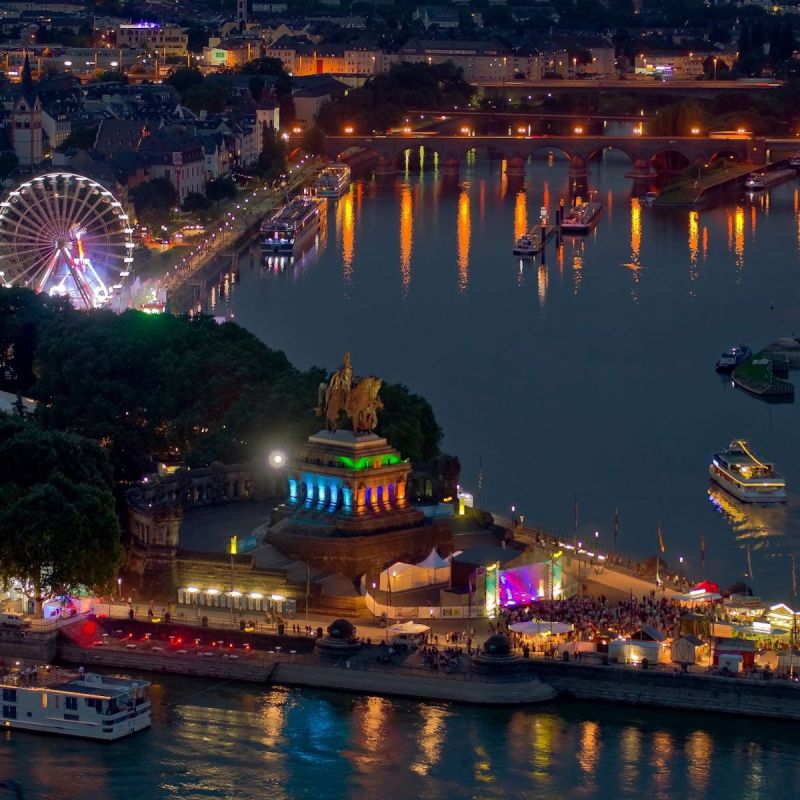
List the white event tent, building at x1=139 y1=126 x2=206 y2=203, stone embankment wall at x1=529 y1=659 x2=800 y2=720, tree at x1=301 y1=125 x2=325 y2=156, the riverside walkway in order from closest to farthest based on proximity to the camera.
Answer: stone embankment wall at x1=529 y1=659 x2=800 y2=720 < the white event tent < the riverside walkway < building at x1=139 y1=126 x2=206 y2=203 < tree at x1=301 y1=125 x2=325 y2=156

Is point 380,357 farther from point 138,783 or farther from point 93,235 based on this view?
point 138,783

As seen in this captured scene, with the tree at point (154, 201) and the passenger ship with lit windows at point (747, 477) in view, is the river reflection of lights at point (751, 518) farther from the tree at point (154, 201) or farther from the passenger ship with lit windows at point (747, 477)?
the tree at point (154, 201)

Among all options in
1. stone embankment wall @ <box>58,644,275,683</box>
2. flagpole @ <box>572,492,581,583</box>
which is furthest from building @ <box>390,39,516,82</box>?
stone embankment wall @ <box>58,644,275,683</box>

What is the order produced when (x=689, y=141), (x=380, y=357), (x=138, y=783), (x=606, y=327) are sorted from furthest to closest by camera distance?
(x=689, y=141) < (x=606, y=327) < (x=380, y=357) < (x=138, y=783)

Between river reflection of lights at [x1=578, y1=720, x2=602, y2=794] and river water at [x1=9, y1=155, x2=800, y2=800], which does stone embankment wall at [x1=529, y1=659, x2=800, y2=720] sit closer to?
river water at [x1=9, y1=155, x2=800, y2=800]

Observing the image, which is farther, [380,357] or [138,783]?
[380,357]

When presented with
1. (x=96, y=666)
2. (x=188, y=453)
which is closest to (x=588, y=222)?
(x=188, y=453)
